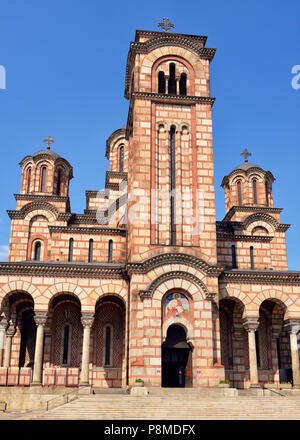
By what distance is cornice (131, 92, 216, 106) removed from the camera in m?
30.8

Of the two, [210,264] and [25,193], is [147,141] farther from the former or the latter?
[25,193]

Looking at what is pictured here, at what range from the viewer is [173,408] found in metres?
21.4

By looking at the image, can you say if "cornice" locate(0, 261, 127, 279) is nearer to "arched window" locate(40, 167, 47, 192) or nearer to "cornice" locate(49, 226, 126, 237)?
"cornice" locate(49, 226, 126, 237)

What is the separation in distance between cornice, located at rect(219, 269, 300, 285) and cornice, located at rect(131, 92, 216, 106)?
10.6 metres

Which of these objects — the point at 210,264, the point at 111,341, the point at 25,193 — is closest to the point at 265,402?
the point at 210,264

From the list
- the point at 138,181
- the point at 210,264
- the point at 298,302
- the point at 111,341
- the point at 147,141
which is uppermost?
the point at 147,141

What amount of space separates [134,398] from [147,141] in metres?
14.7

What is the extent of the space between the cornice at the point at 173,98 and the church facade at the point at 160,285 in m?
0.06

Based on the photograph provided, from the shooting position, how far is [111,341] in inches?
1202

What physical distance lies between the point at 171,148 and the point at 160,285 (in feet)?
28.6

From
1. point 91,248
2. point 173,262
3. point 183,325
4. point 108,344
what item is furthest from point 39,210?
point 183,325

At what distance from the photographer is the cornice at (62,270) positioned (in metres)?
27.6

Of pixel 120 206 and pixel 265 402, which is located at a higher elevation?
pixel 120 206

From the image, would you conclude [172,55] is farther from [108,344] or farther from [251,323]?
[108,344]
